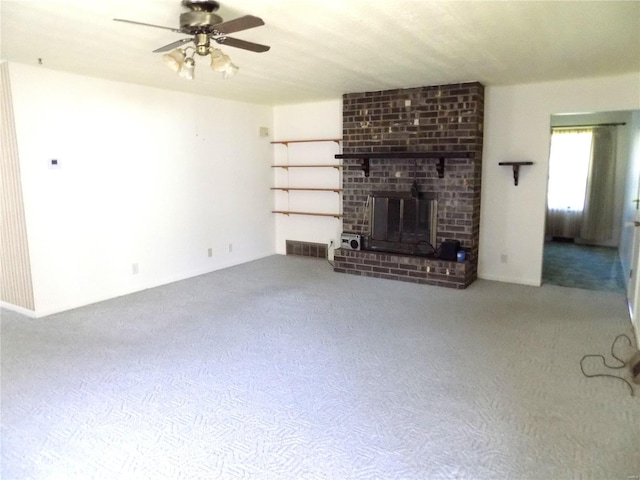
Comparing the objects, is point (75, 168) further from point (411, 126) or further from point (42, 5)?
point (411, 126)

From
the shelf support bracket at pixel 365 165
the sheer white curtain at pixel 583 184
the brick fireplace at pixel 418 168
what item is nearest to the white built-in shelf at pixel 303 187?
the brick fireplace at pixel 418 168

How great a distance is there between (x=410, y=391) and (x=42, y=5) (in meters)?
3.09

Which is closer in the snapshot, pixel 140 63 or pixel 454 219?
pixel 140 63

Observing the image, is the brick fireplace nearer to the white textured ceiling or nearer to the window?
the white textured ceiling

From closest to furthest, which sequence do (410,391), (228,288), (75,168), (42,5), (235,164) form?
(42,5) → (410,391) → (75,168) → (228,288) → (235,164)

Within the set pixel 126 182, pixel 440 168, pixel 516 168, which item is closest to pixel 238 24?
pixel 126 182

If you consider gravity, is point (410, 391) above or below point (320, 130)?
below

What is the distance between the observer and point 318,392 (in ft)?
8.89

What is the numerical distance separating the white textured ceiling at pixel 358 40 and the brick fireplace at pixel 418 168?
0.41 m

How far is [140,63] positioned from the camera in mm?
3787

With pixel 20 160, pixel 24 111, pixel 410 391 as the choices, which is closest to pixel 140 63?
pixel 24 111

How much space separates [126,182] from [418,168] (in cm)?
334

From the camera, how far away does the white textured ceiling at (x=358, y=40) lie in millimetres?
2516

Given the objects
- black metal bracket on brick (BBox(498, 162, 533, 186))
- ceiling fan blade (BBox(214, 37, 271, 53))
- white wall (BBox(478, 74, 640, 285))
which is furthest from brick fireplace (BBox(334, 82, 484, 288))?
ceiling fan blade (BBox(214, 37, 271, 53))
